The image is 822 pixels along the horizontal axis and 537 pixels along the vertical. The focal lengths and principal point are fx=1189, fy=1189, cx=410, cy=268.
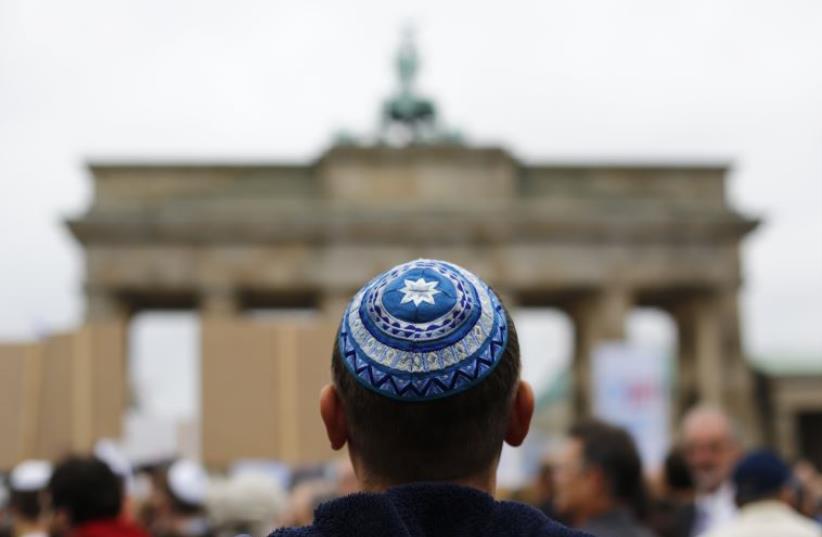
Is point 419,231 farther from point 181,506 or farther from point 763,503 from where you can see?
point 763,503

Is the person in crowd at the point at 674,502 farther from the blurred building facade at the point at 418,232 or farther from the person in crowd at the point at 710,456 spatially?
the blurred building facade at the point at 418,232

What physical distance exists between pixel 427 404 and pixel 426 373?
60 millimetres

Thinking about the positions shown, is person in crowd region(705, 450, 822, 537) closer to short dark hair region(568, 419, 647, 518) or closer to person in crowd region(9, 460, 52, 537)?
short dark hair region(568, 419, 647, 518)

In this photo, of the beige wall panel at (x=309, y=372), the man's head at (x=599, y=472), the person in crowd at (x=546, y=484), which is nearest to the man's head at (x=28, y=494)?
the beige wall panel at (x=309, y=372)

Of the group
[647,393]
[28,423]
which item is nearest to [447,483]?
[28,423]

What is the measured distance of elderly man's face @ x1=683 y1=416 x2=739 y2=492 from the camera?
7.75m

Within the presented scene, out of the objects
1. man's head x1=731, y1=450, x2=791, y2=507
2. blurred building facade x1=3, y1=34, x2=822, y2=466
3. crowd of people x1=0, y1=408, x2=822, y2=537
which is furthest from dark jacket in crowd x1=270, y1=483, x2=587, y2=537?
blurred building facade x1=3, y1=34, x2=822, y2=466

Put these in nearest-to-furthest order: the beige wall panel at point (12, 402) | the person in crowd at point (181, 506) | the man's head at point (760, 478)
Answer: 1. the man's head at point (760, 478)
2. the person in crowd at point (181, 506)
3. the beige wall panel at point (12, 402)

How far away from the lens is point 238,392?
8.07m

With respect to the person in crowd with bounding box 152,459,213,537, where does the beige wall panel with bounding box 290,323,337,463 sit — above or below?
above

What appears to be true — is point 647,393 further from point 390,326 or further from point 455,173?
point 455,173

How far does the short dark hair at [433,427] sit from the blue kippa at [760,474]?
364cm

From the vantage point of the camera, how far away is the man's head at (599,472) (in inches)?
195

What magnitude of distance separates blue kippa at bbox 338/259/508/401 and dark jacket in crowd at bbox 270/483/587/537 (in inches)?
7.0
